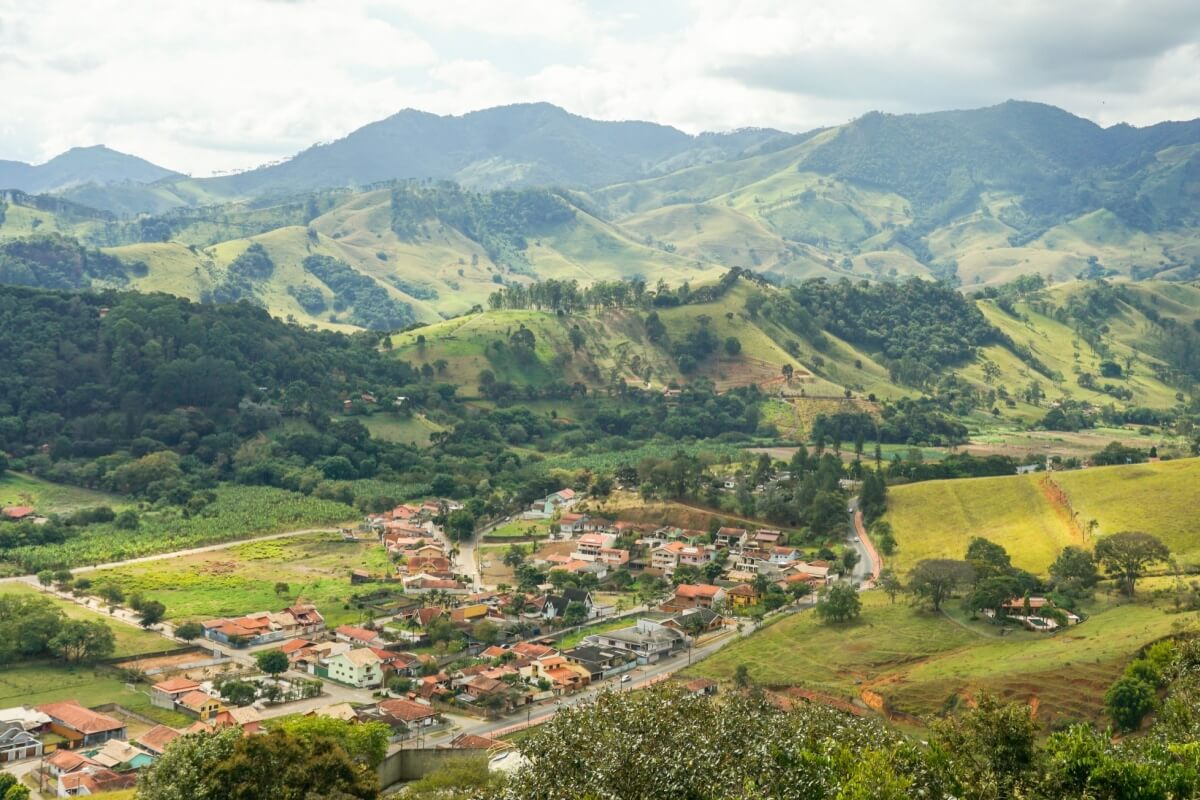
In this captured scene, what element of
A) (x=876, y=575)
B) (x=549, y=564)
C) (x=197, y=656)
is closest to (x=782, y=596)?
(x=876, y=575)

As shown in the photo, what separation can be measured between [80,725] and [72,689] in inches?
245

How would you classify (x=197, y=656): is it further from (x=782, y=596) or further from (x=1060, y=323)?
(x=1060, y=323)

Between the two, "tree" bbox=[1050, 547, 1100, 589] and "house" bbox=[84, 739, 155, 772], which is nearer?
"house" bbox=[84, 739, 155, 772]

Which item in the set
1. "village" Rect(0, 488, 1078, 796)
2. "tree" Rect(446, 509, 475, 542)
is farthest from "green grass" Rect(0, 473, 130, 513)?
"tree" Rect(446, 509, 475, 542)

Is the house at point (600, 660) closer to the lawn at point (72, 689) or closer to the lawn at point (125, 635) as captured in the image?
the lawn at point (72, 689)

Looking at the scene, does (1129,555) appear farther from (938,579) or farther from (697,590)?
(697,590)

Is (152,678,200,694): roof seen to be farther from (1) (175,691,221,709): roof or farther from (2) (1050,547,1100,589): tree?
(2) (1050,547,1100,589): tree

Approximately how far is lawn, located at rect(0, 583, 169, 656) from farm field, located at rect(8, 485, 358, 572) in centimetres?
816

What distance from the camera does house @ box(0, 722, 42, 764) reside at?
4044cm

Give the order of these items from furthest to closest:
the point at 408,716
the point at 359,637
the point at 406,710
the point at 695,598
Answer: the point at 695,598 < the point at 359,637 < the point at 406,710 < the point at 408,716

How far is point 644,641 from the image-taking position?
54094 millimetres

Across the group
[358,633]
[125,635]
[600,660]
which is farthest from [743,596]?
[125,635]

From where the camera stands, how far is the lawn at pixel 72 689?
4531 centimetres

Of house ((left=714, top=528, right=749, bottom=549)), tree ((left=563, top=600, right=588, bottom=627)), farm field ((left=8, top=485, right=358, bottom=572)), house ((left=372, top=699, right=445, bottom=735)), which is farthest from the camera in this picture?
house ((left=714, top=528, right=749, bottom=549))
